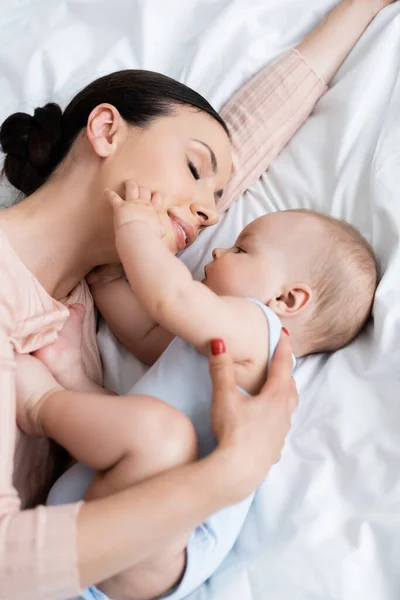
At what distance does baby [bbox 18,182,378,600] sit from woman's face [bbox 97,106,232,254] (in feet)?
0.11

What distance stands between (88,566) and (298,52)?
1.38 metres

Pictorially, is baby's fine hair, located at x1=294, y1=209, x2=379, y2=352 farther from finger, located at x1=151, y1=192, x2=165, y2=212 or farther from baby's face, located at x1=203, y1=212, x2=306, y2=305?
finger, located at x1=151, y1=192, x2=165, y2=212

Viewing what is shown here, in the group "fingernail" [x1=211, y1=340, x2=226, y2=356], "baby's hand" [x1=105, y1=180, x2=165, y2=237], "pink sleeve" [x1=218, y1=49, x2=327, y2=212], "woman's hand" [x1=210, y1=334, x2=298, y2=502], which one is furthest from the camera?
"pink sleeve" [x1=218, y1=49, x2=327, y2=212]

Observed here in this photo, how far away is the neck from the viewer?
3.77 ft

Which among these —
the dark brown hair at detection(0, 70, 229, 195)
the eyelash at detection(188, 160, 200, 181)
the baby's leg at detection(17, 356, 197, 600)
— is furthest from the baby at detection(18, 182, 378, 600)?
the dark brown hair at detection(0, 70, 229, 195)

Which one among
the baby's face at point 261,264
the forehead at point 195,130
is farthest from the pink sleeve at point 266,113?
the baby's face at point 261,264

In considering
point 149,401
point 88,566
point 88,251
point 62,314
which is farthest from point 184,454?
point 88,251

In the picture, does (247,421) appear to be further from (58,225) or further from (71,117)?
(71,117)

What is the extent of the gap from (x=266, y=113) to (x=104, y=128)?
52 cm

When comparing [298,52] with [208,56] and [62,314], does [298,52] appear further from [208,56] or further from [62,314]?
[62,314]

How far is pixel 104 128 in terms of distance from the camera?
119 centimetres

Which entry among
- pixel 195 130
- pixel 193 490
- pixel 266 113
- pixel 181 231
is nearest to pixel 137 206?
pixel 181 231

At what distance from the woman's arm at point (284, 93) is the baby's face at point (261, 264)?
30 cm

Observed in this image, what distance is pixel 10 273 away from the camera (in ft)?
3.31
